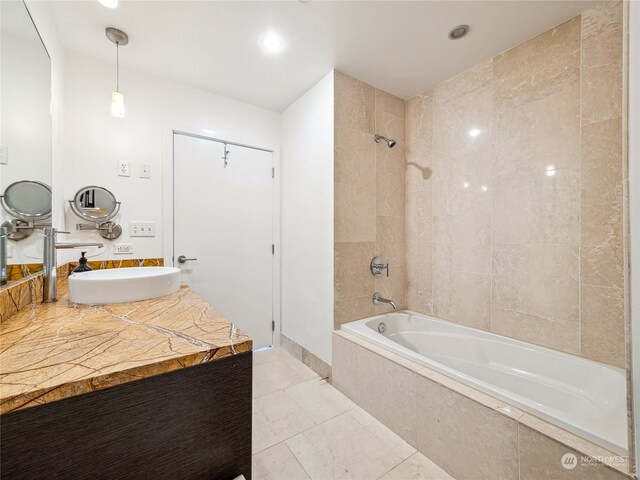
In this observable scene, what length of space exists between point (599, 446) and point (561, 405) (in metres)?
0.72

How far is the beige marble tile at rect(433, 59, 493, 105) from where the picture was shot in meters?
1.87

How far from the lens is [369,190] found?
2158 millimetres

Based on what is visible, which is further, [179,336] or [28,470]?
[179,336]

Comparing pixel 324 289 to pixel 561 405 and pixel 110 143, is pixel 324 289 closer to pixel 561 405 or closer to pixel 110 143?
pixel 561 405

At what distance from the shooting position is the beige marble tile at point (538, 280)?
151cm

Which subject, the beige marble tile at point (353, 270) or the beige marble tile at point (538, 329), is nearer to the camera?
the beige marble tile at point (538, 329)

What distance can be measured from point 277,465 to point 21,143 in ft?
5.88

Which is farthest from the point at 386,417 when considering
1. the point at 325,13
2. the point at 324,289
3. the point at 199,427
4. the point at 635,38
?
the point at 325,13

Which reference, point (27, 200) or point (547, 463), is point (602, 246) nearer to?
point (547, 463)

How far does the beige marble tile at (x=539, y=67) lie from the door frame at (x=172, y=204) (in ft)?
6.27

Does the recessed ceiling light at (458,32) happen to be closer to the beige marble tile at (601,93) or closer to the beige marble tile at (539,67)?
the beige marble tile at (539,67)

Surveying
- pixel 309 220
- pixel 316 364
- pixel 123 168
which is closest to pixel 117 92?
pixel 123 168

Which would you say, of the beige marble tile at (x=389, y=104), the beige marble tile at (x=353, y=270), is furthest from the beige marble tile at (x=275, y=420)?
the beige marble tile at (x=389, y=104)

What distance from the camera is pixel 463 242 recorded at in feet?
6.58
